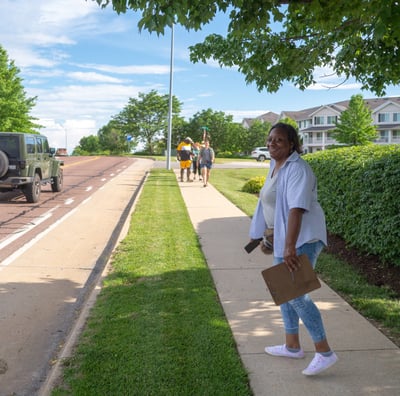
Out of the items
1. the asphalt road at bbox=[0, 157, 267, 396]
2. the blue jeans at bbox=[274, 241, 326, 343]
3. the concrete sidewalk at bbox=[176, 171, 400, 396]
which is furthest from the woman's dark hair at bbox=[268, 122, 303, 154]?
the asphalt road at bbox=[0, 157, 267, 396]

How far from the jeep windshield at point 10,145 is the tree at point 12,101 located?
1389 inches

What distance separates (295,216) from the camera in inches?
132

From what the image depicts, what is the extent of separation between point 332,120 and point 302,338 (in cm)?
8082

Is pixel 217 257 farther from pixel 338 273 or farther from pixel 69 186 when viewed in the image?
pixel 69 186

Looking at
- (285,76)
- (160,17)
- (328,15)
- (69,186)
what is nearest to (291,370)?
(160,17)

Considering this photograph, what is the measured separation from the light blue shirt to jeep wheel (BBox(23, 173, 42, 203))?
37.0 feet

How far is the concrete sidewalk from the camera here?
3.50 meters

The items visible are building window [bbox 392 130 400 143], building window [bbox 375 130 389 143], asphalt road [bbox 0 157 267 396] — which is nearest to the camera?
asphalt road [bbox 0 157 267 396]

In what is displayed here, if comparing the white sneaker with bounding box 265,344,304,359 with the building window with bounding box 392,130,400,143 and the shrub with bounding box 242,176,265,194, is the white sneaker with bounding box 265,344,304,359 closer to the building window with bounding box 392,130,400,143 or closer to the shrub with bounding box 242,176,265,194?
the shrub with bounding box 242,176,265,194

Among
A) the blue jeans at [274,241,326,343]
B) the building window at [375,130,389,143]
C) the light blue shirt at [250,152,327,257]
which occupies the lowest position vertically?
the blue jeans at [274,241,326,343]

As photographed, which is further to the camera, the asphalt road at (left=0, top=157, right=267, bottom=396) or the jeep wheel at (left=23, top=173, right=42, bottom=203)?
the jeep wheel at (left=23, top=173, right=42, bottom=203)

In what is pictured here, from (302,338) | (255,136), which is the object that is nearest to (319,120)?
(255,136)

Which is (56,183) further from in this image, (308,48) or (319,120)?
(319,120)

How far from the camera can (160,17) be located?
13.1 ft
